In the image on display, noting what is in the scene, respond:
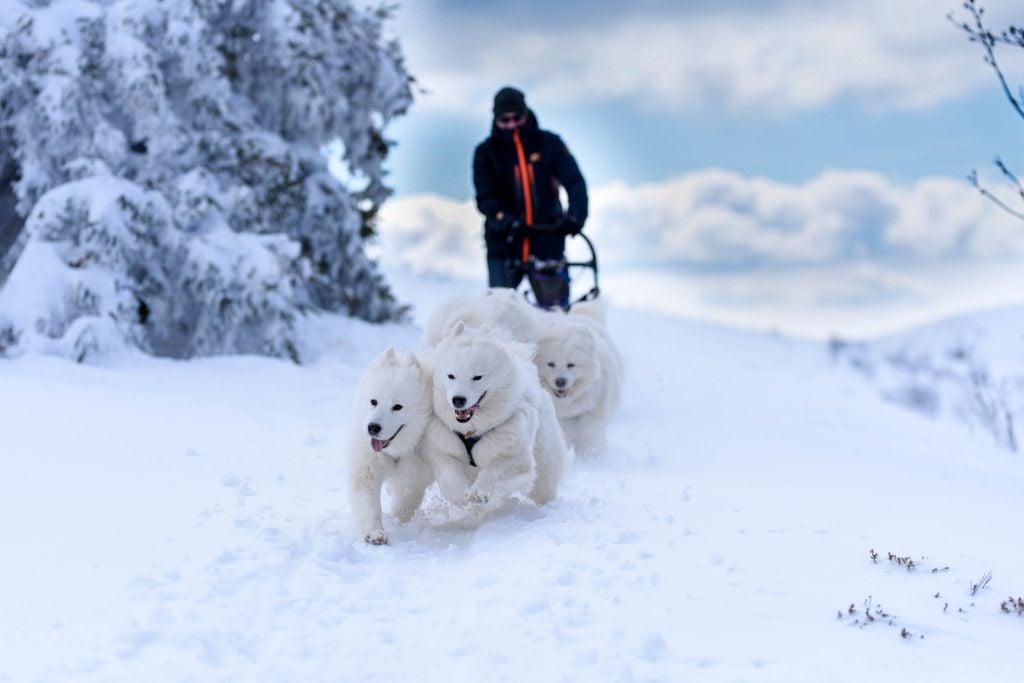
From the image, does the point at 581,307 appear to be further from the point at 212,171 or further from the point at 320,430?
the point at 212,171

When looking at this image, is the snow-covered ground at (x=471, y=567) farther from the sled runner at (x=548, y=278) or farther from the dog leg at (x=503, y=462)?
the sled runner at (x=548, y=278)

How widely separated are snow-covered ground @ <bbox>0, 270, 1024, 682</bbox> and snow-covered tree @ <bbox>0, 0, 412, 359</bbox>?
→ 2.13 m

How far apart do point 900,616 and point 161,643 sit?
2.51 m

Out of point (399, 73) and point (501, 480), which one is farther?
point (399, 73)

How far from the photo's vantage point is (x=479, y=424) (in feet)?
15.1

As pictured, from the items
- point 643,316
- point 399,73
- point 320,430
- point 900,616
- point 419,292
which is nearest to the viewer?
point 900,616

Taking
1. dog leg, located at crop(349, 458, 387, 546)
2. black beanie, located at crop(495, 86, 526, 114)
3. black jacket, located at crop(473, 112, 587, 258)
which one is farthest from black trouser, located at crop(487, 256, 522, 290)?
dog leg, located at crop(349, 458, 387, 546)

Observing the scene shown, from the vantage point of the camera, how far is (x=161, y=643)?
125 inches

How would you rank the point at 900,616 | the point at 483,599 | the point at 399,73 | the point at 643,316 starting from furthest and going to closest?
the point at 643,316 → the point at 399,73 → the point at 483,599 → the point at 900,616

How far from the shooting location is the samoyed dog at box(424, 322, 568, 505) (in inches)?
179

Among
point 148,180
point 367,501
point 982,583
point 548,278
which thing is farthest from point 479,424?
point 148,180

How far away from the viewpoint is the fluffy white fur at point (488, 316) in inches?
225

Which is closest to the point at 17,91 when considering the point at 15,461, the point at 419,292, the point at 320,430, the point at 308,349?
the point at 308,349

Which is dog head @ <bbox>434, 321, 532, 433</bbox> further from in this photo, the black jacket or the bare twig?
the black jacket
